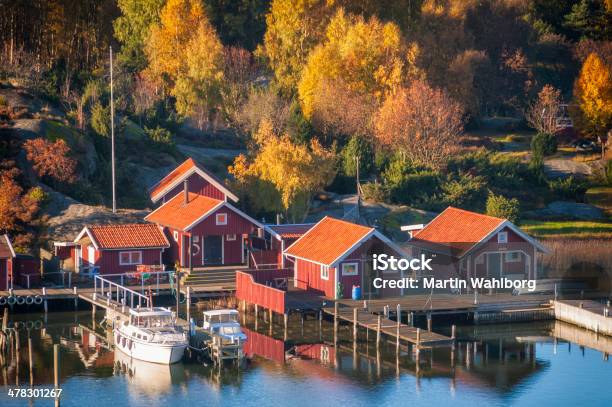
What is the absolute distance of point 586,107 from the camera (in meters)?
109

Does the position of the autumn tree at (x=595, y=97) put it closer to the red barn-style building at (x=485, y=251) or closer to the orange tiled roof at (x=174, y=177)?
the red barn-style building at (x=485, y=251)

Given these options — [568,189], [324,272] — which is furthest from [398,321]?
[568,189]

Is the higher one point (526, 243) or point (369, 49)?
point (369, 49)

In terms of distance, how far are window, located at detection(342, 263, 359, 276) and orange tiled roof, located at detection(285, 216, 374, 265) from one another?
2.93 ft

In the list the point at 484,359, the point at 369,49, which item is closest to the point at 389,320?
the point at 484,359

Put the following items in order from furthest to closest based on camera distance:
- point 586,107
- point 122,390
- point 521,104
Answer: point 521,104 → point 586,107 → point 122,390

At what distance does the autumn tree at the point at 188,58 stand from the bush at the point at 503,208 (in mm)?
29084

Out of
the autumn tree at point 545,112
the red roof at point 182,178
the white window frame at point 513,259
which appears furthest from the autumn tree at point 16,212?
the autumn tree at point 545,112

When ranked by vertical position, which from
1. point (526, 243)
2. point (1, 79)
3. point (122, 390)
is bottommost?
point (122, 390)

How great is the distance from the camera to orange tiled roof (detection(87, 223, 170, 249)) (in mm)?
72812

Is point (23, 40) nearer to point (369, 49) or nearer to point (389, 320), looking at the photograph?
point (389, 320)

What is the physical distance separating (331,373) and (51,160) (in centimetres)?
3404

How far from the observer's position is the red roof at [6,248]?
69.0 m

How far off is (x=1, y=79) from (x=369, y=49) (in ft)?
97.7
